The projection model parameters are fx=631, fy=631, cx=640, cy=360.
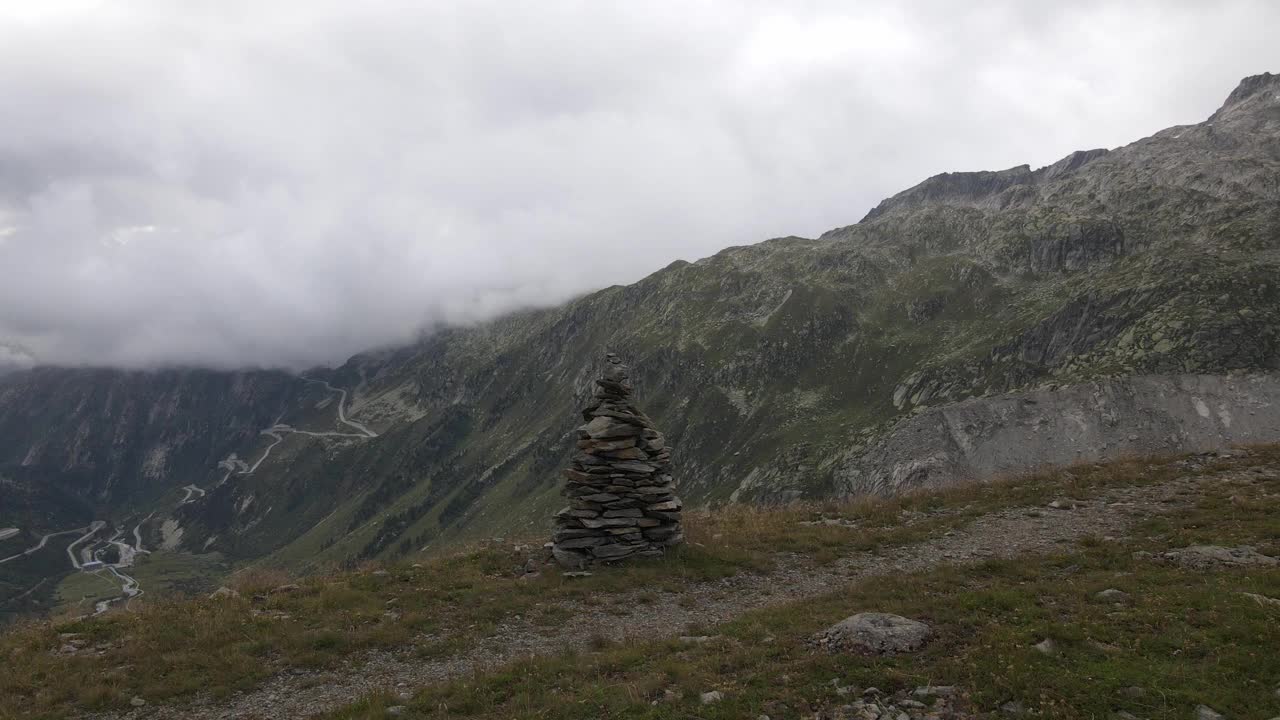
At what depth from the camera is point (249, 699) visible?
14.8m

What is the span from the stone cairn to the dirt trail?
3706 mm

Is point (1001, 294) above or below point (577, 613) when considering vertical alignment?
above

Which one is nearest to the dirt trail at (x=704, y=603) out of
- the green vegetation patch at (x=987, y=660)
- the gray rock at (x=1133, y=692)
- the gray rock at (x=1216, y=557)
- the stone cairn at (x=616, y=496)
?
the green vegetation patch at (x=987, y=660)

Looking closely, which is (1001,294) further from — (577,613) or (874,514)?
(577,613)

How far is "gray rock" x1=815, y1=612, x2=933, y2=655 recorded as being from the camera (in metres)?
13.4

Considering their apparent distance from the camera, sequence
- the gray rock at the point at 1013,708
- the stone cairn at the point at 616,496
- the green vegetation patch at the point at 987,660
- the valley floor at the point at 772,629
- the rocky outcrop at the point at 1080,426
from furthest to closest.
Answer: the rocky outcrop at the point at 1080,426 < the stone cairn at the point at 616,496 < the valley floor at the point at 772,629 < the green vegetation patch at the point at 987,660 < the gray rock at the point at 1013,708

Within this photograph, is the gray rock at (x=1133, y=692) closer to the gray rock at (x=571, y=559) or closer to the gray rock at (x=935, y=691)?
the gray rock at (x=935, y=691)

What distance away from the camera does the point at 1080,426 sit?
110688 mm

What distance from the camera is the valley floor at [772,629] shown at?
11633 mm

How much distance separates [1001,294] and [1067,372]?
75.2 m

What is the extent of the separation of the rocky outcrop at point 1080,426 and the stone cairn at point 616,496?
261ft

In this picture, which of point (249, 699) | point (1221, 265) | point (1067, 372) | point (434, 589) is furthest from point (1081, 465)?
point (1221, 265)

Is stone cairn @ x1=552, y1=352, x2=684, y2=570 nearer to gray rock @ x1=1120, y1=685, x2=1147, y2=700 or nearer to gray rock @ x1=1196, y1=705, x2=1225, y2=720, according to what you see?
gray rock @ x1=1120, y1=685, x2=1147, y2=700

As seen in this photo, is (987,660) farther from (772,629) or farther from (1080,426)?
(1080,426)
